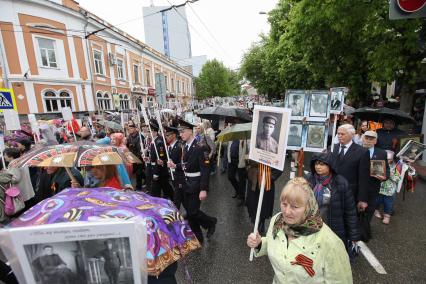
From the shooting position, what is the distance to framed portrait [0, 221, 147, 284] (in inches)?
41.2

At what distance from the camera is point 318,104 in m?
4.69

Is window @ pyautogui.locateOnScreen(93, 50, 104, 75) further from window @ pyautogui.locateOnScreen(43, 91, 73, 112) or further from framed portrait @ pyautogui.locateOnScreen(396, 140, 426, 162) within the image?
framed portrait @ pyautogui.locateOnScreen(396, 140, 426, 162)

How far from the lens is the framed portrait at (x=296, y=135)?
15.5 ft

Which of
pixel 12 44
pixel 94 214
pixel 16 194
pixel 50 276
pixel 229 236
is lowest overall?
pixel 229 236

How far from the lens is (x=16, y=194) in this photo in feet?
10.9

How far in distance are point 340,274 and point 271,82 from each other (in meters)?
26.6

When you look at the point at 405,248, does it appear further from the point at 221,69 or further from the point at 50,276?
the point at 221,69

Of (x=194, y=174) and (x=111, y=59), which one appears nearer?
(x=194, y=174)

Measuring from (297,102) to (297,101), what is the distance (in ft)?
0.07

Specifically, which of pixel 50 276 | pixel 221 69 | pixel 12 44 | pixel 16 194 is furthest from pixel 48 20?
pixel 221 69

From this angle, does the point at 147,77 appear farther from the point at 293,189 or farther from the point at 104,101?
the point at 293,189

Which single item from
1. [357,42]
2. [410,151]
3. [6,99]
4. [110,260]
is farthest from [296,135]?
[6,99]

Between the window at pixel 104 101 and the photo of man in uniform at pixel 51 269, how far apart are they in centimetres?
2398

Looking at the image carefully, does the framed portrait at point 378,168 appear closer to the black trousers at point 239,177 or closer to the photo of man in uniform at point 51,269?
the black trousers at point 239,177
